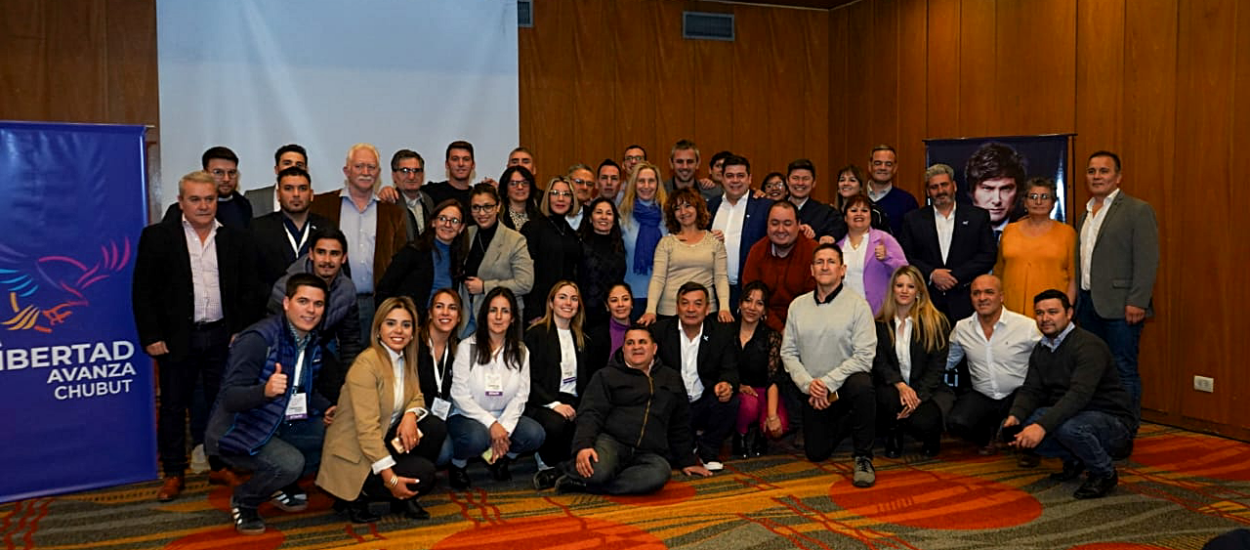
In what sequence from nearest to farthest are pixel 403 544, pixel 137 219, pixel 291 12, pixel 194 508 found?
pixel 403 544 → pixel 194 508 → pixel 137 219 → pixel 291 12

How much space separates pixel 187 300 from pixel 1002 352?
12.5ft

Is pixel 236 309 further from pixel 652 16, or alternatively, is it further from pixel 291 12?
pixel 652 16

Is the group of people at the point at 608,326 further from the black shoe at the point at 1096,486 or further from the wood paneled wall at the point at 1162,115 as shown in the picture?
the wood paneled wall at the point at 1162,115

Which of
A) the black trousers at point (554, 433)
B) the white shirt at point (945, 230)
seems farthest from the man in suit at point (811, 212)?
the black trousers at point (554, 433)

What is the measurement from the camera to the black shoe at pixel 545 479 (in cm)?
454

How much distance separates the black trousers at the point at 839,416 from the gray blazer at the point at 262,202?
2.98 m

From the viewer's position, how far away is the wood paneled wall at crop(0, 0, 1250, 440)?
563 centimetres

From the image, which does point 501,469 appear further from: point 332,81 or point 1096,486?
point 332,81

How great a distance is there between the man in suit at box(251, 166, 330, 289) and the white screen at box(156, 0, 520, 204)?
2342mm

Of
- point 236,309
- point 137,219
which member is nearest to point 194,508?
point 236,309

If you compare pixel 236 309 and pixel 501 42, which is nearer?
pixel 236 309

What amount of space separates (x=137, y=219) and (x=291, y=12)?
280 centimetres

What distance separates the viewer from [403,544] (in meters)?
3.73

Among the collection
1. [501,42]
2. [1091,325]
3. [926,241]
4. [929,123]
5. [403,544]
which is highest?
[501,42]
